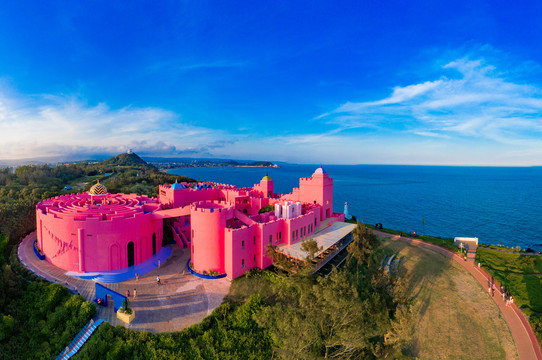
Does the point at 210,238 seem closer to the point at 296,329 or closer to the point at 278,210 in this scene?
the point at 278,210

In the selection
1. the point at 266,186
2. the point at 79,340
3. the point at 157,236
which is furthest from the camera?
the point at 266,186

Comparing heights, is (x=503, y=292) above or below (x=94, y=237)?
below

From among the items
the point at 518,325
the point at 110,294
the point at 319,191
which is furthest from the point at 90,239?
the point at 518,325

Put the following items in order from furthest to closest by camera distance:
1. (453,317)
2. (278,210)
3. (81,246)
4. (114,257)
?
(278,210) < (114,257) < (81,246) < (453,317)

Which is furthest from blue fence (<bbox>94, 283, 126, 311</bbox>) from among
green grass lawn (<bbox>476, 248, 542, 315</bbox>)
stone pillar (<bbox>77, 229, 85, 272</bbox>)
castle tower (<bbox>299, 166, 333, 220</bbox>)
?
green grass lawn (<bbox>476, 248, 542, 315</bbox>)

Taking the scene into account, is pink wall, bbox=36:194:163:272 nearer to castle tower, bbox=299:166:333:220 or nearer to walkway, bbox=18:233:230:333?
walkway, bbox=18:233:230:333

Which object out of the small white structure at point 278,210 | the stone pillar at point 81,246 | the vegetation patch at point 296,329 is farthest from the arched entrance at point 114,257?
the small white structure at point 278,210
